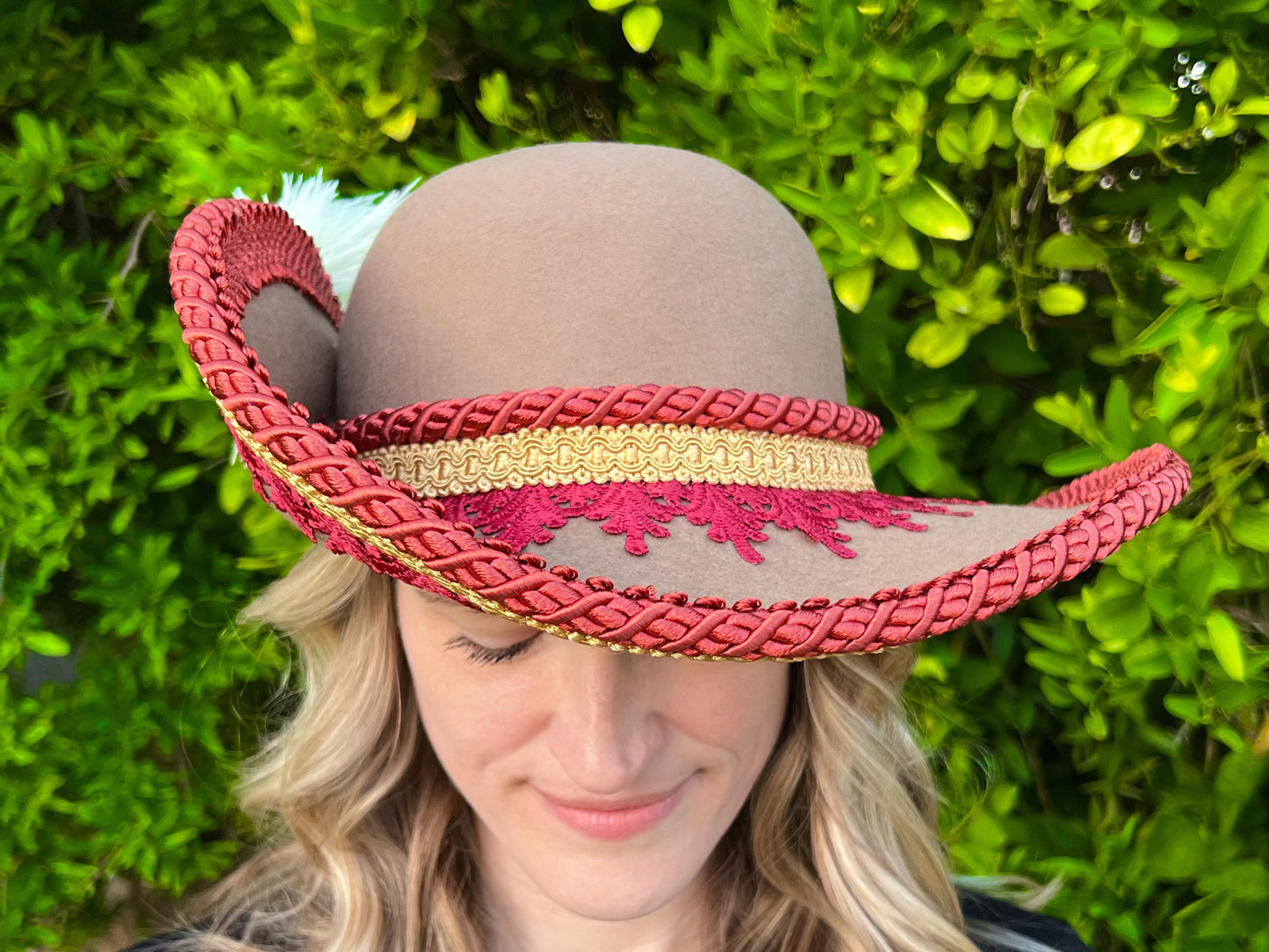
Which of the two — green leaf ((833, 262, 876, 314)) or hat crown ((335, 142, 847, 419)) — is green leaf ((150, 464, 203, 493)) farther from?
green leaf ((833, 262, 876, 314))

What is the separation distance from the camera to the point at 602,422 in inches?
36.9

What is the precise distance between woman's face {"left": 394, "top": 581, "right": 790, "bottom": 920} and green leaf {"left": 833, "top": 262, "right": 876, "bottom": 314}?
1.74 feet

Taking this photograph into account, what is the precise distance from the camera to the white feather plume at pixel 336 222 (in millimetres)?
1288

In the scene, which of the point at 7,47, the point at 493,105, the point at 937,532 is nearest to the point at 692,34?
the point at 493,105

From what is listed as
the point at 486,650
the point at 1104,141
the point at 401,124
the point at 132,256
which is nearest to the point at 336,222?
the point at 401,124

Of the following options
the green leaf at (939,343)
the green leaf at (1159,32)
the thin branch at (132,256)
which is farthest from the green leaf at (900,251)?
the thin branch at (132,256)

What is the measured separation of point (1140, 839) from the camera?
154cm

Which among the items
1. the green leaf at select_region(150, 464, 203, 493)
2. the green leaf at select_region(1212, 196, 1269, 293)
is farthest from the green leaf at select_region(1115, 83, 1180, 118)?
the green leaf at select_region(150, 464, 203, 493)

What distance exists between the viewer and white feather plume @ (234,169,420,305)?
4.23 ft

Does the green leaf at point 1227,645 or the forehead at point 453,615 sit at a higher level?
the forehead at point 453,615

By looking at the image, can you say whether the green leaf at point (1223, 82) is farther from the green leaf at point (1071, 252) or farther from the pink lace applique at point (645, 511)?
the pink lace applique at point (645, 511)

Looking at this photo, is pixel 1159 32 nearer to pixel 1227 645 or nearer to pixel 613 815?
pixel 1227 645

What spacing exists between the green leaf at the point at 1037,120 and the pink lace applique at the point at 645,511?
0.64 meters

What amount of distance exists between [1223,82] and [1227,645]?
0.70 meters
